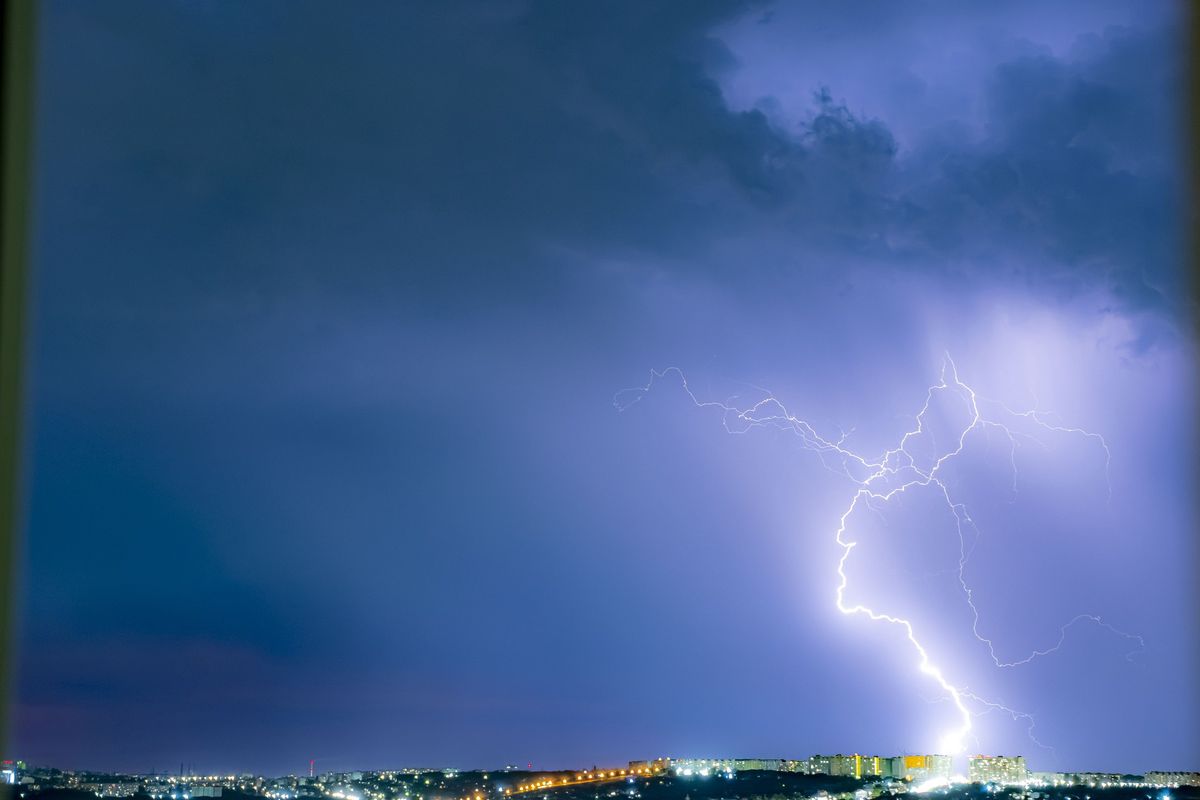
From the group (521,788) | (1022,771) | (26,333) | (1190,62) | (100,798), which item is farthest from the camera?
(521,788)

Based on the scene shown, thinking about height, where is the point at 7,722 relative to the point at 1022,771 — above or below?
above

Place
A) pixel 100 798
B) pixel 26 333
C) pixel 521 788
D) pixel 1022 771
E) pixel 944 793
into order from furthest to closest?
pixel 521 788 → pixel 1022 771 → pixel 944 793 → pixel 100 798 → pixel 26 333

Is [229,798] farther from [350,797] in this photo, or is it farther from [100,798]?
[100,798]

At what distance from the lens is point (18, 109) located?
55.4 inches

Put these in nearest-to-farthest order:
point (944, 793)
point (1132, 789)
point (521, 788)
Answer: point (944, 793) → point (1132, 789) → point (521, 788)

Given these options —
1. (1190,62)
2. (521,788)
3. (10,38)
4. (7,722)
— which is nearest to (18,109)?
(10,38)

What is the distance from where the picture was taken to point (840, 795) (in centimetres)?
6175

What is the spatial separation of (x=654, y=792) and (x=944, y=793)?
2100 cm

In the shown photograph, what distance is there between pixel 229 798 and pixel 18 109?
67.8 meters

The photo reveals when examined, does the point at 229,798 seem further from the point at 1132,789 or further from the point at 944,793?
the point at 1132,789

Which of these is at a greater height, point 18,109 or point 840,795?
point 18,109

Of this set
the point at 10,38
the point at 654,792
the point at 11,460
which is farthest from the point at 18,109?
the point at 654,792

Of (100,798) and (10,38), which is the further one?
(100,798)

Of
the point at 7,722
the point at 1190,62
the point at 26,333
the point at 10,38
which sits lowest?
the point at 7,722
